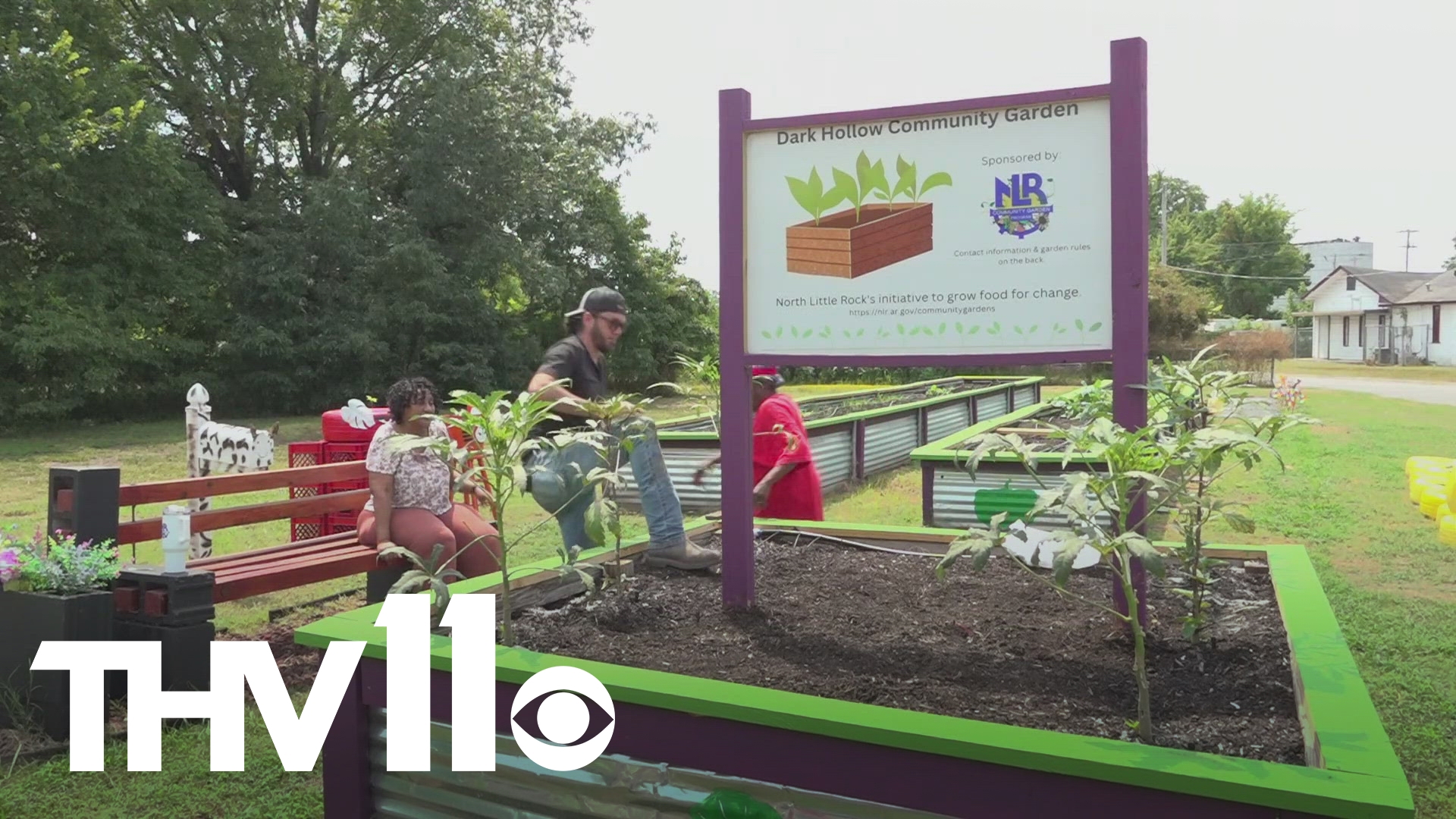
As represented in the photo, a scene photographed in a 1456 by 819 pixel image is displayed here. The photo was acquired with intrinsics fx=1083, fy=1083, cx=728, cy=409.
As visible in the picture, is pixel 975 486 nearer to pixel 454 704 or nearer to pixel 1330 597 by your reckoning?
pixel 1330 597

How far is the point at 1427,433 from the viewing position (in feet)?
54.5

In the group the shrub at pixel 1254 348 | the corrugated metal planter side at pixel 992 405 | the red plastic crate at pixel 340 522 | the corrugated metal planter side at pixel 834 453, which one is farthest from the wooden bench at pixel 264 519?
the shrub at pixel 1254 348

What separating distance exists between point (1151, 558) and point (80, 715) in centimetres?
394

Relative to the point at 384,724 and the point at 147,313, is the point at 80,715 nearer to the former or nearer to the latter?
the point at 384,724

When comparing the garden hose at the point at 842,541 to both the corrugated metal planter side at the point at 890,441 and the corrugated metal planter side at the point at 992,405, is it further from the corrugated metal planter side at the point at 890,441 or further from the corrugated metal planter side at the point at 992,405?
the corrugated metal planter side at the point at 992,405

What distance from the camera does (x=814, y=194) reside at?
3.44 m

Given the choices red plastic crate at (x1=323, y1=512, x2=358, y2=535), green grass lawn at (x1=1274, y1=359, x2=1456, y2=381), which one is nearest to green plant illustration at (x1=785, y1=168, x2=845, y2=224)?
red plastic crate at (x1=323, y1=512, x2=358, y2=535)

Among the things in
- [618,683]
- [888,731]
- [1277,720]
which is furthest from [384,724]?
[1277,720]

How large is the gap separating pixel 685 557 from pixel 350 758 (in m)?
1.69

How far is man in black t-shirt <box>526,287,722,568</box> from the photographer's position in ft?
13.9

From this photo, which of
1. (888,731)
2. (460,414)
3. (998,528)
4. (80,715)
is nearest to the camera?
(888,731)

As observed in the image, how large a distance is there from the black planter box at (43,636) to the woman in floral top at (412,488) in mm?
1141

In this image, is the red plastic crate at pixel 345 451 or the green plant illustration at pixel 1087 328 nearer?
the green plant illustration at pixel 1087 328

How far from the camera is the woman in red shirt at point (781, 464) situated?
5.58 metres
